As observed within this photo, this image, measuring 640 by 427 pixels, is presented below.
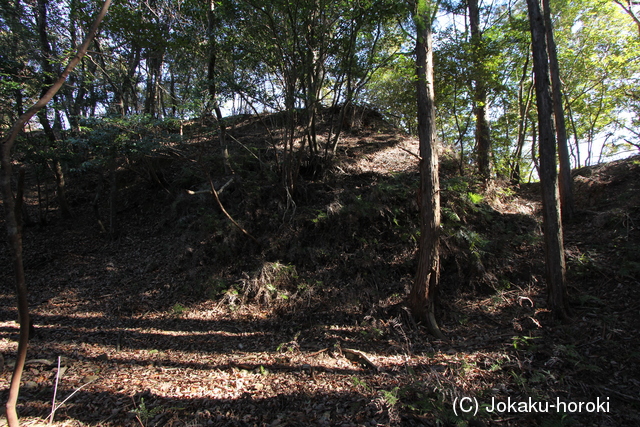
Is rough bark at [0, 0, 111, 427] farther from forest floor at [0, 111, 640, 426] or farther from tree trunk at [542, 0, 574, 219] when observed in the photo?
tree trunk at [542, 0, 574, 219]

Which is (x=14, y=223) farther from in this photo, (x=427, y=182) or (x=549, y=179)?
(x=549, y=179)

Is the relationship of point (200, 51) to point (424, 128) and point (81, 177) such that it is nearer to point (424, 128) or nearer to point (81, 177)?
point (424, 128)

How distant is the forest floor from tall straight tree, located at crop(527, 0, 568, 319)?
0.56 metres

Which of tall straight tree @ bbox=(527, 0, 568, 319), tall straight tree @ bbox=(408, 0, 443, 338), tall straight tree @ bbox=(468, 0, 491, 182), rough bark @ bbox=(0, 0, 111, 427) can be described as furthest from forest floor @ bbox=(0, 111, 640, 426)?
rough bark @ bbox=(0, 0, 111, 427)

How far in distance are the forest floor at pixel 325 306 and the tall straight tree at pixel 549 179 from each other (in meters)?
0.56

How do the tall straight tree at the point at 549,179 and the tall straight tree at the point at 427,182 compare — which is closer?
the tall straight tree at the point at 549,179

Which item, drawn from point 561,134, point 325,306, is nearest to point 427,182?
point 325,306

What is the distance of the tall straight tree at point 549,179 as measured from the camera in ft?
18.3

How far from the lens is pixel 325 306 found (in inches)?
268

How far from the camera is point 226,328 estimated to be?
6332 millimetres

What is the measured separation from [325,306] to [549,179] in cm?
539

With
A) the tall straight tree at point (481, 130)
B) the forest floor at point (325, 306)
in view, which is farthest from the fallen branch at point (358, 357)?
the tall straight tree at point (481, 130)

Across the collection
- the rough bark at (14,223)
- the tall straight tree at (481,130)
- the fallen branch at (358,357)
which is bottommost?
the fallen branch at (358,357)

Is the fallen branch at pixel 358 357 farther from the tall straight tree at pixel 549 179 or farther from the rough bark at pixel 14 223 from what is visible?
the rough bark at pixel 14 223
